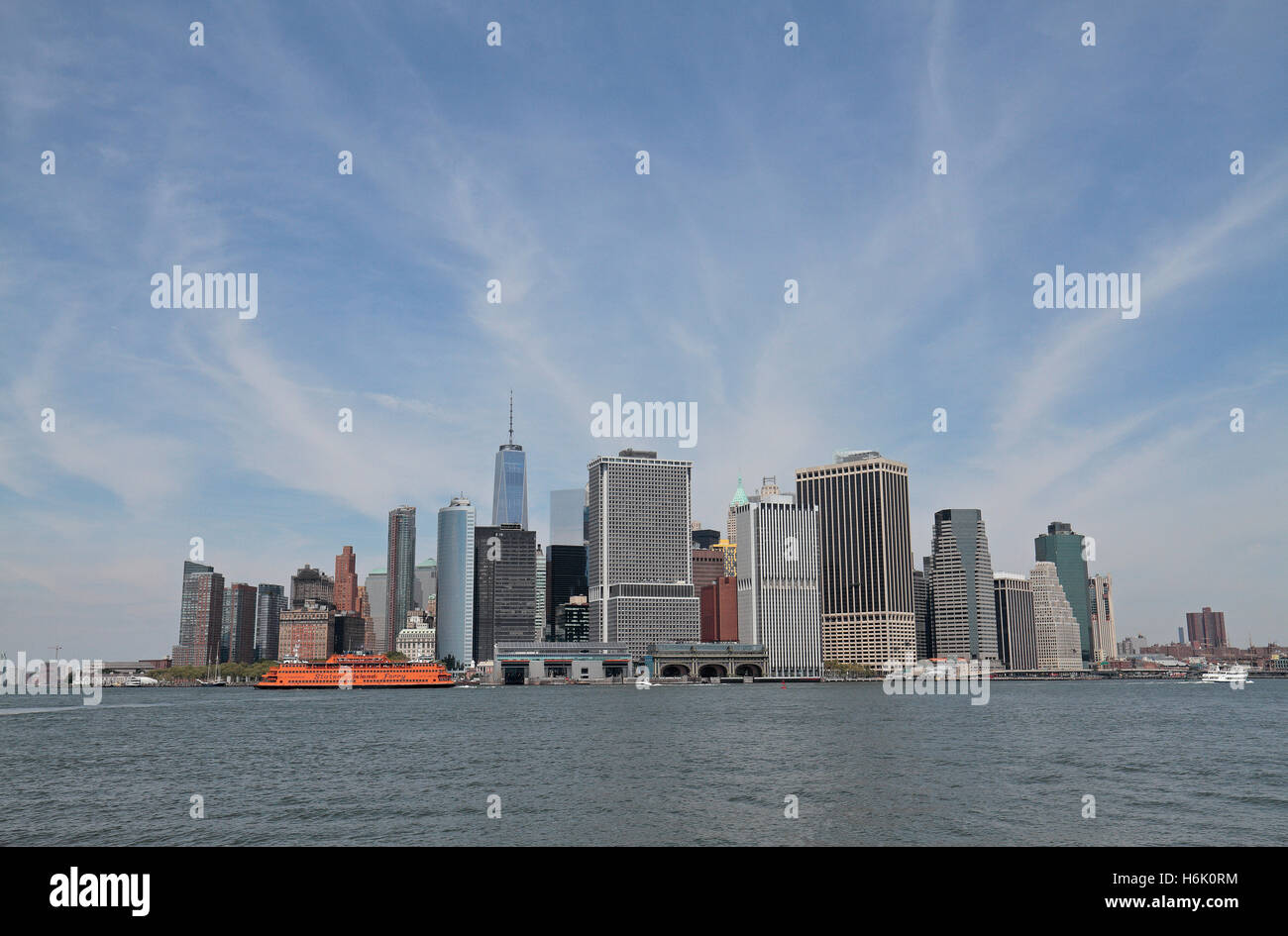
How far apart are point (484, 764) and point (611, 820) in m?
26.8

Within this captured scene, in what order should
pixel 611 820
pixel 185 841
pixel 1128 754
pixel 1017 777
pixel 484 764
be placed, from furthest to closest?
1. pixel 1128 754
2. pixel 484 764
3. pixel 1017 777
4. pixel 611 820
5. pixel 185 841

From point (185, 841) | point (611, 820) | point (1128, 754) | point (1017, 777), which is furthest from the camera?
point (1128, 754)

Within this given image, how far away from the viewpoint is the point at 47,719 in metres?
137
